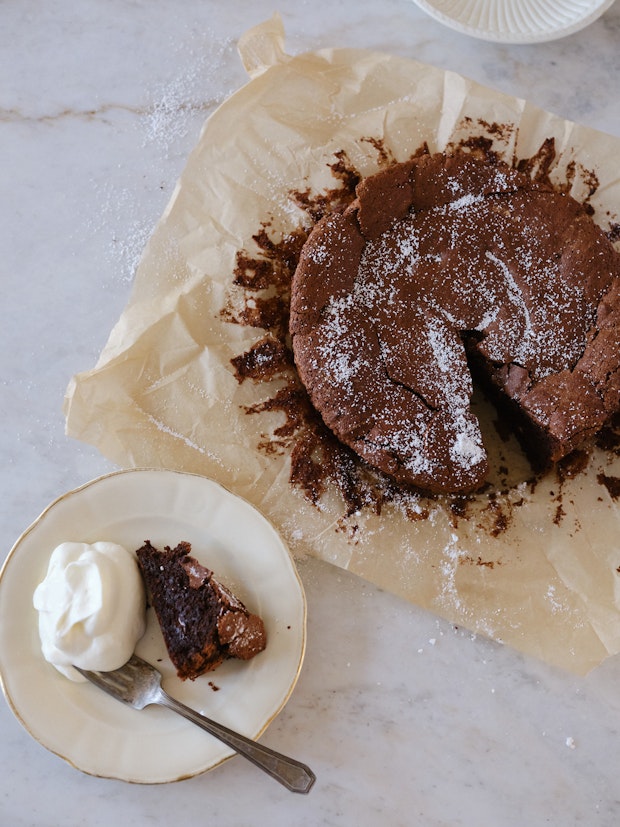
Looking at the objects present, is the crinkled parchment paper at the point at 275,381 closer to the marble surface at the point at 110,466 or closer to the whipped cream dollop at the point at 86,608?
the marble surface at the point at 110,466

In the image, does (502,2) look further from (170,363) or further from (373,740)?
(373,740)

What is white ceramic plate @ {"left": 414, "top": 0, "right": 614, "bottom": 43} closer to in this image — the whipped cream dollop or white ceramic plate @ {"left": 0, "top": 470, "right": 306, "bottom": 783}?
white ceramic plate @ {"left": 0, "top": 470, "right": 306, "bottom": 783}

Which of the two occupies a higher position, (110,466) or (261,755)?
(110,466)

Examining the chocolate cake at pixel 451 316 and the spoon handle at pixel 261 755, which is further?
the chocolate cake at pixel 451 316

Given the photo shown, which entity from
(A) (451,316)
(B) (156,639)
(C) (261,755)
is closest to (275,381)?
(A) (451,316)

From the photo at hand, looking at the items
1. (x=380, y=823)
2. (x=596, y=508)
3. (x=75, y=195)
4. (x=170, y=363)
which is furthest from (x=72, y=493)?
(x=596, y=508)

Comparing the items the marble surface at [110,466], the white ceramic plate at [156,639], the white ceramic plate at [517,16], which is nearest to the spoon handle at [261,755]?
the white ceramic plate at [156,639]

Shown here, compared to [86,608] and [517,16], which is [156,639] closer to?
[86,608]
